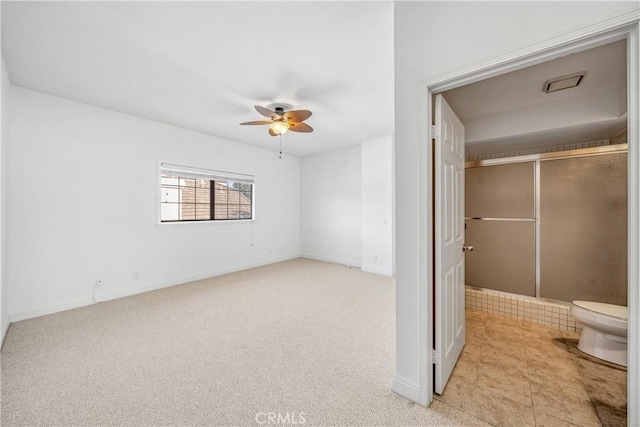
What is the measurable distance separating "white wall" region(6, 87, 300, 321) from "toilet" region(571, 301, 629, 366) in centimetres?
464

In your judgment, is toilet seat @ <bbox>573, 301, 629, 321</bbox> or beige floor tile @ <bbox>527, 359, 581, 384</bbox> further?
toilet seat @ <bbox>573, 301, 629, 321</bbox>

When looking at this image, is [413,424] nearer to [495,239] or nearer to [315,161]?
[495,239]

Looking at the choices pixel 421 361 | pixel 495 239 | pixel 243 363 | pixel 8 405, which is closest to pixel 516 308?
pixel 495 239

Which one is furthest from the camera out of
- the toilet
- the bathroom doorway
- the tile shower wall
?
the tile shower wall

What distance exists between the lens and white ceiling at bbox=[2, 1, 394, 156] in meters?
1.74

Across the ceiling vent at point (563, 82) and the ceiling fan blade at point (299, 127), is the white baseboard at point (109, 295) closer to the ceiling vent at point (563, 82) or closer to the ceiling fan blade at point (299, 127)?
the ceiling fan blade at point (299, 127)

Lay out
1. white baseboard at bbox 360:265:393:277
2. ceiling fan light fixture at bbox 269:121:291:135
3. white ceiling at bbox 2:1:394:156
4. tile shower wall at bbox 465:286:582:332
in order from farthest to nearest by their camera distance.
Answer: white baseboard at bbox 360:265:393:277, ceiling fan light fixture at bbox 269:121:291:135, tile shower wall at bbox 465:286:582:332, white ceiling at bbox 2:1:394:156

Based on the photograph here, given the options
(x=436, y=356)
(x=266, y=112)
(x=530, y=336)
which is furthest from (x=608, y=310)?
(x=266, y=112)

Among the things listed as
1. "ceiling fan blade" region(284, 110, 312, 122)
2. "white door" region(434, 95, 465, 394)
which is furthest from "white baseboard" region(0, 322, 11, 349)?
"white door" region(434, 95, 465, 394)

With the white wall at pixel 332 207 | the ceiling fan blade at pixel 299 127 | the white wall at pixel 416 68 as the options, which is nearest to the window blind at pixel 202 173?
the white wall at pixel 332 207

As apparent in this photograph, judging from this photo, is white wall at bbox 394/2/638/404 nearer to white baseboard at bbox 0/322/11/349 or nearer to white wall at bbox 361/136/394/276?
white wall at bbox 361/136/394/276

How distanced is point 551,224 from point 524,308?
3.26 feet

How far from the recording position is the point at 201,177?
4422 millimetres

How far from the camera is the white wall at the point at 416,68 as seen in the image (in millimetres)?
1311
